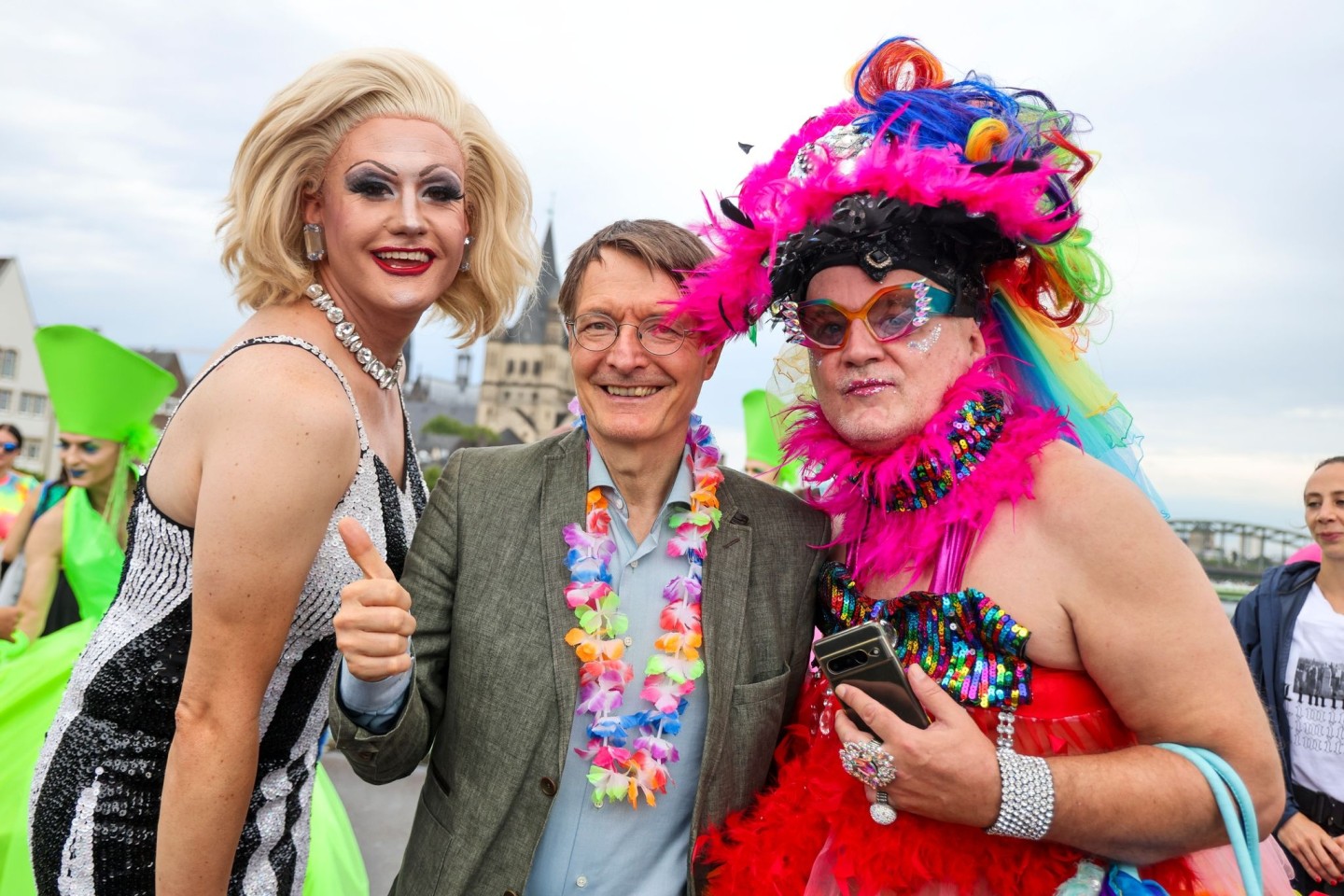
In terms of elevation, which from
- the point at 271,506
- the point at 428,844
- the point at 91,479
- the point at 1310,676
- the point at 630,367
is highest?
the point at 630,367

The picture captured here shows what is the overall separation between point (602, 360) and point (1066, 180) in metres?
1.11

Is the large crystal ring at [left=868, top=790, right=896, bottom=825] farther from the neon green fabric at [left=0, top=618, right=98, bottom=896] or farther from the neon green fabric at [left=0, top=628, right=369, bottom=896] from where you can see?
the neon green fabric at [left=0, top=618, right=98, bottom=896]

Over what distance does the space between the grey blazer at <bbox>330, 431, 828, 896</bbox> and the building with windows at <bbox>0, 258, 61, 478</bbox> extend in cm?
4594

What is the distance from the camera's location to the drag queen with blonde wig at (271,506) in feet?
5.63

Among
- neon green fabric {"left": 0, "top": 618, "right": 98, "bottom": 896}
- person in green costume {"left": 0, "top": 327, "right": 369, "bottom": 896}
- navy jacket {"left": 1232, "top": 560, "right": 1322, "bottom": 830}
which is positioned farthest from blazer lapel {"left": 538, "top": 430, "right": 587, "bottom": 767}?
navy jacket {"left": 1232, "top": 560, "right": 1322, "bottom": 830}

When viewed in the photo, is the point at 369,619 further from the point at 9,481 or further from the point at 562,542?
→ the point at 9,481

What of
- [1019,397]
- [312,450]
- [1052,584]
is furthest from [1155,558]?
[312,450]

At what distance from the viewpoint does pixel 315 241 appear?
7.04 feet

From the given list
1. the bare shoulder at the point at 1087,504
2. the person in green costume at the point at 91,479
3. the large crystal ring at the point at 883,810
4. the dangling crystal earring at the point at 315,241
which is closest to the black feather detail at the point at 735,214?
the bare shoulder at the point at 1087,504

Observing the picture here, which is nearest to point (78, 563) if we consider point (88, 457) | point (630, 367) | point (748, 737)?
point (88, 457)

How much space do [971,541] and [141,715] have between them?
168 cm

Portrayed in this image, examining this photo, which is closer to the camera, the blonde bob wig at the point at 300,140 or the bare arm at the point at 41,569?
the blonde bob wig at the point at 300,140

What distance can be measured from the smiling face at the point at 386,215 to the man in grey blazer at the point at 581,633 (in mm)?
362

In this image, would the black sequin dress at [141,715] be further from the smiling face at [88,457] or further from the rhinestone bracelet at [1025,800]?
the smiling face at [88,457]
